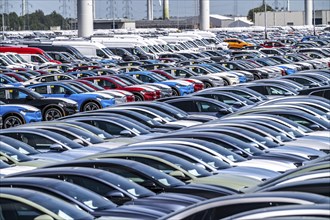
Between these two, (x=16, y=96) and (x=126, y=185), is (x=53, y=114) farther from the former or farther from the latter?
(x=126, y=185)

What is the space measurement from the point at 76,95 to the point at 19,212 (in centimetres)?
1936

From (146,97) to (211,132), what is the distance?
49.3 ft

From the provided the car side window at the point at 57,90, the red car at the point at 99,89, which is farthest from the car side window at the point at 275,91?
the car side window at the point at 57,90

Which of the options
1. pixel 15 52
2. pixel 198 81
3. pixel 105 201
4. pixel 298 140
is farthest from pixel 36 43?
pixel 105 201

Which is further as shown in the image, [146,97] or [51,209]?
[146,97]

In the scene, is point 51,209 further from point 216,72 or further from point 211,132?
point 216,72

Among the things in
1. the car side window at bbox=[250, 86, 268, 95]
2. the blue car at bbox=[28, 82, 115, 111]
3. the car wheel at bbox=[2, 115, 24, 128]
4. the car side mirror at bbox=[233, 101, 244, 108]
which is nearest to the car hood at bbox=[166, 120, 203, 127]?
the car side mirror at bbox=[233, 101, 244, 108]

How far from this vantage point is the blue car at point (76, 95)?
29.4 meters

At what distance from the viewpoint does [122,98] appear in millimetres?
30125

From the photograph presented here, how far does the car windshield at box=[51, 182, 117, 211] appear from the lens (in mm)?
11416

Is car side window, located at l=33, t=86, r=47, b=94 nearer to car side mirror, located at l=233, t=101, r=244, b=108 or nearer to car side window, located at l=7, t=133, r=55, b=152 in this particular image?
car side mirror, located at l=233, t=101, r=244, b=108

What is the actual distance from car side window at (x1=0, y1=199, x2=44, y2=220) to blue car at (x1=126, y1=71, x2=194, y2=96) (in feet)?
75.1

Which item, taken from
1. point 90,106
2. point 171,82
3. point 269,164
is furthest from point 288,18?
point 269,164

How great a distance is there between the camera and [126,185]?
12.3m
